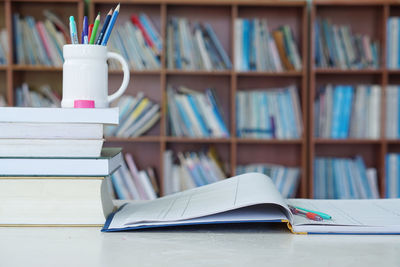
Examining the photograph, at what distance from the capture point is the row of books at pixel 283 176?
10.4 feet

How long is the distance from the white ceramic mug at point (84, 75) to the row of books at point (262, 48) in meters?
2.14

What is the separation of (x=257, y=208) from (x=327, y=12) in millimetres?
2628

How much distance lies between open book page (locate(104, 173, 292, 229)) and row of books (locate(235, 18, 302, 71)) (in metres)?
2.05

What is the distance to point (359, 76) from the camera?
10.8ft

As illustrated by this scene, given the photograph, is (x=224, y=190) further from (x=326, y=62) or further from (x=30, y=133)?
(x=326, y=62)

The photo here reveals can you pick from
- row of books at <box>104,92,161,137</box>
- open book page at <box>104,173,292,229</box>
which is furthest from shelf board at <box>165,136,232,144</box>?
open book page at <box>104,173,292,229</box>

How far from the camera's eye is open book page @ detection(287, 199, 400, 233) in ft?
2.72

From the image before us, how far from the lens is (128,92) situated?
128 inches

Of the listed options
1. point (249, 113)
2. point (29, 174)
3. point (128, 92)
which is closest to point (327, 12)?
point (249, 113)

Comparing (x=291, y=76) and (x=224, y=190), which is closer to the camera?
(x=224, y=190)

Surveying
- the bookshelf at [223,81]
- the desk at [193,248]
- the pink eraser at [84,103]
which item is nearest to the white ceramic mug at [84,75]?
the pink eraser at [84,103]

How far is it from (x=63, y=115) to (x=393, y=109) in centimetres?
260

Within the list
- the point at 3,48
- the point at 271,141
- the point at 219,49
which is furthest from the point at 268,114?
the point at 3,48

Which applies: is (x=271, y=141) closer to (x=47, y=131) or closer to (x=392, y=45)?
(x=392, y=45)
